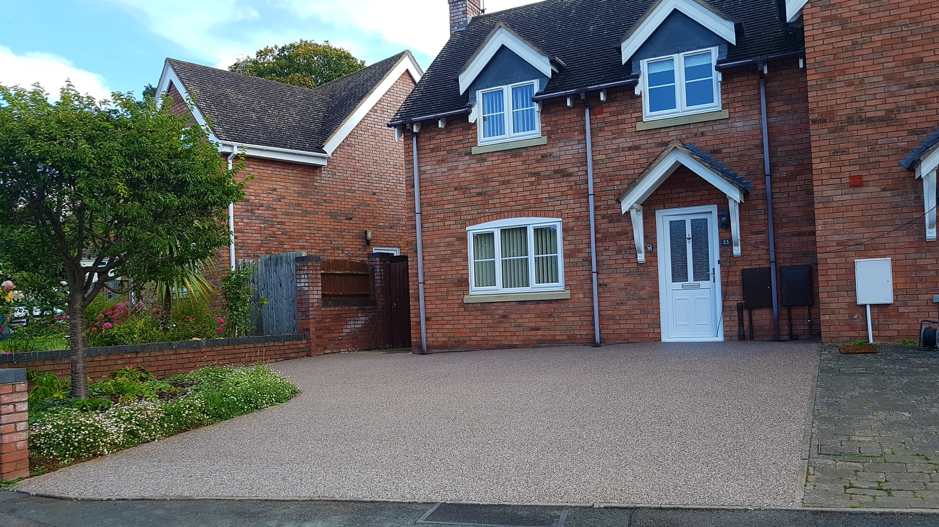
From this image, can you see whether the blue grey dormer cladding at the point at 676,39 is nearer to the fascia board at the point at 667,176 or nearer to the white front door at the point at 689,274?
the fascia board at the point at 667,176

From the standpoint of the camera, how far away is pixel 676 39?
45.2 feet

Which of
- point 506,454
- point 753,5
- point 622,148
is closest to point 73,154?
point 506,454

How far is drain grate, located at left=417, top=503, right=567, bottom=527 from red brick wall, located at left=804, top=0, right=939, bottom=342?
8148mm

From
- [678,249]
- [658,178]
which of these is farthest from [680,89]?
[678,249]

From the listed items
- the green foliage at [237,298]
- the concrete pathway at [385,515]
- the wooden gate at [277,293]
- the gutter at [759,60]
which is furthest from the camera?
the wooden gate at [277,293]

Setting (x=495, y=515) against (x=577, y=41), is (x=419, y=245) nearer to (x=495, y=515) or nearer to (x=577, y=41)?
(x=577, y=41)

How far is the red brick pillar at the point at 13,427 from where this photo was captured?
7020 mm

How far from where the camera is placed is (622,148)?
14.2m

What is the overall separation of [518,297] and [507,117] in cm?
353

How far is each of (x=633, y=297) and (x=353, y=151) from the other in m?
9.91

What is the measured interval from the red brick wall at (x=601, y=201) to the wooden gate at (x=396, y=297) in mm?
1561

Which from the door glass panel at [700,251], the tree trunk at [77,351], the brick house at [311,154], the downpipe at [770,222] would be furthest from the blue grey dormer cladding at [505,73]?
the tree trunk at [77,351]

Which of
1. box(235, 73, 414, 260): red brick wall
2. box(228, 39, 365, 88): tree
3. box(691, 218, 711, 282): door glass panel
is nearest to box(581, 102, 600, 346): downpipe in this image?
box(691, 218, 711, 282): door glass panel

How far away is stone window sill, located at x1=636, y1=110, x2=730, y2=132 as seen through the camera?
44.1 ft
